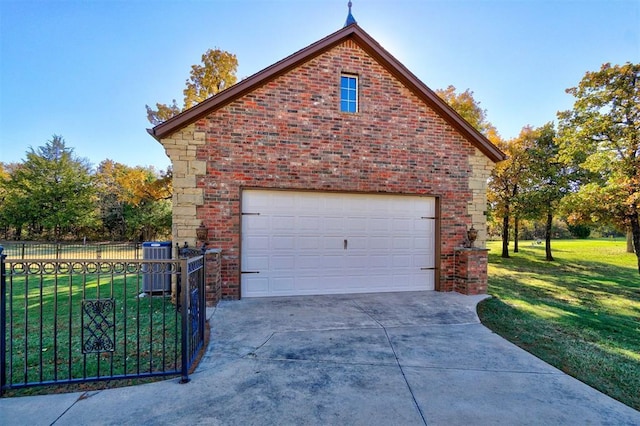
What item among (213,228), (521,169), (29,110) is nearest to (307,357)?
(213,228)

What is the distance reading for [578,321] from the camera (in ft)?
19.4

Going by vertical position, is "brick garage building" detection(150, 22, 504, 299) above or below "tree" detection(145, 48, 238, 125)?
below

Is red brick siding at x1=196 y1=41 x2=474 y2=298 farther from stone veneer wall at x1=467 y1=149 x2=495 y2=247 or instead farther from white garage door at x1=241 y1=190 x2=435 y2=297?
white garage door at x1=241 y1=190 x2=435 y2=297

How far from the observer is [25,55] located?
31.9ft

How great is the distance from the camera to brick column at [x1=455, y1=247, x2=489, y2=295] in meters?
7.32

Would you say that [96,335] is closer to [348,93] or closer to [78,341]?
[78,341]

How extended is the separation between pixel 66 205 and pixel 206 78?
73.6 feet

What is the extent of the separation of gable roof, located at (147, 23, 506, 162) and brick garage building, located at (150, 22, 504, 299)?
0.08 ft

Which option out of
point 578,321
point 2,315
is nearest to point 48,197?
point 2,315

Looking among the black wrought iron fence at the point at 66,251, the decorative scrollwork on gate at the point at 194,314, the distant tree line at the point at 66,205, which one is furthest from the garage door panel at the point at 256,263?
the distant tree line at the point at 66,205

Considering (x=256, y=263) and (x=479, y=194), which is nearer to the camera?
(x=256, y=263)

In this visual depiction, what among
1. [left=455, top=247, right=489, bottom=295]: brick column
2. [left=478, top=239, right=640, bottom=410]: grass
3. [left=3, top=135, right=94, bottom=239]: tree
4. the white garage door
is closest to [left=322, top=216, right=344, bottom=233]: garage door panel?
the white garage door

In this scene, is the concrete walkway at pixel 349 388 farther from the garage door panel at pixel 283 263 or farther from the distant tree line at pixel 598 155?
the distant tree line at pixel 598 155

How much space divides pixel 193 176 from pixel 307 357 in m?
4.57
